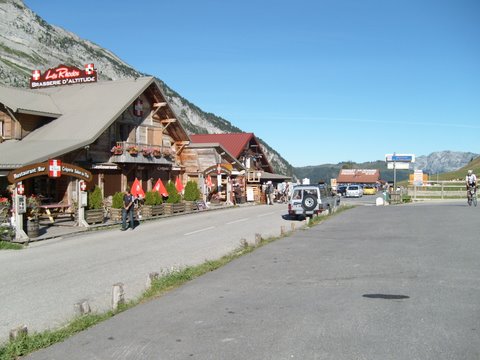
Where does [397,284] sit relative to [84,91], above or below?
below

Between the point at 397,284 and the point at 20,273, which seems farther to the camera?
the point at 20,273

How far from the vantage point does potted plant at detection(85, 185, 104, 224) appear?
22875 millimetres

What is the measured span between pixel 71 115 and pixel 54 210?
695cm

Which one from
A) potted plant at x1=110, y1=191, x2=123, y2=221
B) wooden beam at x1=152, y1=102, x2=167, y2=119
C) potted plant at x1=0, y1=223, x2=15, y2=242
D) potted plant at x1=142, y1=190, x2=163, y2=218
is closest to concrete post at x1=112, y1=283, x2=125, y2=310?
potted plant at x1=0, y1=223, x2=15, y2=242

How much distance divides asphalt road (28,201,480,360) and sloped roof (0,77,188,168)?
1546cm

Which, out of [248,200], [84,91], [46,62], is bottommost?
[248,200]

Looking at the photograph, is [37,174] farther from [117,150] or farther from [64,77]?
[64,77]

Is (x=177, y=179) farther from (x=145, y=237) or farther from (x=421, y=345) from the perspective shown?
(x=421, y=345)

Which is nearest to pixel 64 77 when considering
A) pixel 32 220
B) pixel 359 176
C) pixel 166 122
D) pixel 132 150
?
pixel 166 122

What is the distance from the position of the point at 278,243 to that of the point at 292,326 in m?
8.32

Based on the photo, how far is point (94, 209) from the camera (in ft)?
76.3

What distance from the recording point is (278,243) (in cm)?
1467

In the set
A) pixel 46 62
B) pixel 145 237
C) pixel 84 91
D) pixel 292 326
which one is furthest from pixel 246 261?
pixel 46 62

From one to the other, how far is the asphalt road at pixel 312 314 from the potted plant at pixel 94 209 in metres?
12.8
